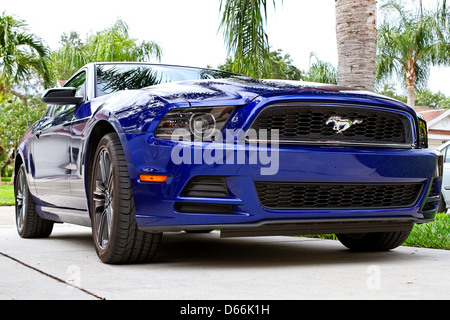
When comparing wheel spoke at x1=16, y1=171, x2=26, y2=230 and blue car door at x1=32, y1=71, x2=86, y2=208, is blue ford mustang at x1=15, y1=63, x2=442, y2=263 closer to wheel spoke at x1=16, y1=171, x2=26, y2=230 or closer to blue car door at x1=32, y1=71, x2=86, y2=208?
blue car door at x1=32, y1=71, x2=86, y2=208

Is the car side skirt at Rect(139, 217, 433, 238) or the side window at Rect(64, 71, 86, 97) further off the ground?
the side window at Rect(64, 71, 86, 97)

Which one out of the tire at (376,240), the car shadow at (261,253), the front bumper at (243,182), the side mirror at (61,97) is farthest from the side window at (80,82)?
the tire at (376,240)

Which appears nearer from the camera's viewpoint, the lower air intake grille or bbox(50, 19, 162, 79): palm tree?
the lower air intake grille

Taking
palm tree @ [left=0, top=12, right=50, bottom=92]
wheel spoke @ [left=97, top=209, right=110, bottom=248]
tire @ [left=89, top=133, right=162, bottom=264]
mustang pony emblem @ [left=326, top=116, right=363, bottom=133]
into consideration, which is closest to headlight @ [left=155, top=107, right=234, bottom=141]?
tire @ [left=89, top=133, right=162, bottom=264]

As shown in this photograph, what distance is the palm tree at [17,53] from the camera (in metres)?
18.9

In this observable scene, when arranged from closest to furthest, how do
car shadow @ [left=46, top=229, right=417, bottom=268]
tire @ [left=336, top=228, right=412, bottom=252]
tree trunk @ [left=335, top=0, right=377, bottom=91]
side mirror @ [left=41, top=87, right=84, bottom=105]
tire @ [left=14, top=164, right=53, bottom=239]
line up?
car shadow @ [left=46, top=229, right=417, bottom=268] → tire @ [left=336, top=228, right=412, bottom=252] → side mirror @ [left=41, top=87, right=84, bottom=105] → tire @ [left=14, top=164, right=53, bottom=239] → tree trunk @ [left=335, top=0, right=377, bottom=91]

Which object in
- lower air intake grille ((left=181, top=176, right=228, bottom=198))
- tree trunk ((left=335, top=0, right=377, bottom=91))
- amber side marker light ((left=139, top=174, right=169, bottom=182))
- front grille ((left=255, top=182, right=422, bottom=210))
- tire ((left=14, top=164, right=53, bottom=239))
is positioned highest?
tree trunk ((left=335, top=0, right=377, bottom=91))

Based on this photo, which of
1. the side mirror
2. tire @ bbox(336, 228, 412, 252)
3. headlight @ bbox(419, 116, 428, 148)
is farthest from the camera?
the side mirror

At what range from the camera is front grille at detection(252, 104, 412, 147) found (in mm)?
3830

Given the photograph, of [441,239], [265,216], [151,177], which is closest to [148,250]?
[151,177]

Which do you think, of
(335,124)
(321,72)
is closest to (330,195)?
(335,124)

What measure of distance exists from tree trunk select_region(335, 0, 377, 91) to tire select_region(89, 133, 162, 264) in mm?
4194
